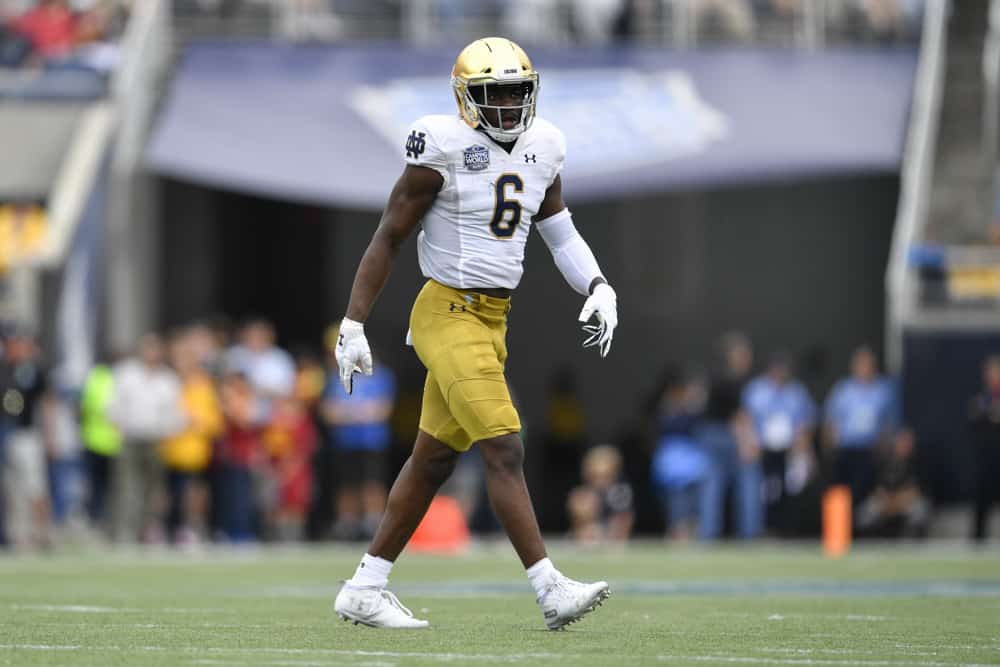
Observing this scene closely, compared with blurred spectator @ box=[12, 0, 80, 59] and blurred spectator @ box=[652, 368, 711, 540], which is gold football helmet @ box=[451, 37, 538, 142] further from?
blurred spectator @ box=[12, 0, 80, 59]

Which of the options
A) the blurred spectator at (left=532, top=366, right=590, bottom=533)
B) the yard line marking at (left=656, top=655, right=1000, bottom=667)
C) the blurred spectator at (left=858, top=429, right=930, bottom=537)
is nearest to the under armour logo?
the yard line marking at (left=656, top=655, right=1000, bottom=667)

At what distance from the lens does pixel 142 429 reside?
17141 millimetres

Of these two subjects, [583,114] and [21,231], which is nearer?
[21,231]

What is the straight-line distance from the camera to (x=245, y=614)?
855 cm

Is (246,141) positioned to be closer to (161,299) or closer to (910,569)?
(161,299)

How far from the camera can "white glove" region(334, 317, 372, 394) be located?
730 cm

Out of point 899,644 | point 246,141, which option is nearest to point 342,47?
point 246,141

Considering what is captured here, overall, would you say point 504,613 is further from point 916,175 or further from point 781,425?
point 916,175

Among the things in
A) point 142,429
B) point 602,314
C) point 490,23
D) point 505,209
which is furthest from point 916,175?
point 505,209

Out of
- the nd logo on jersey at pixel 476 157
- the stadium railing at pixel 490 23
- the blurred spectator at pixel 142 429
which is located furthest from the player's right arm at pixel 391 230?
the stadium railing at pixel 490 23

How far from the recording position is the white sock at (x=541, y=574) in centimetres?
720

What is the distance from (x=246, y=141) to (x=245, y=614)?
10951mm

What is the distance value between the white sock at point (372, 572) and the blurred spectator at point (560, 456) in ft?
43.3

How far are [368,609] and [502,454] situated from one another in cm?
77
